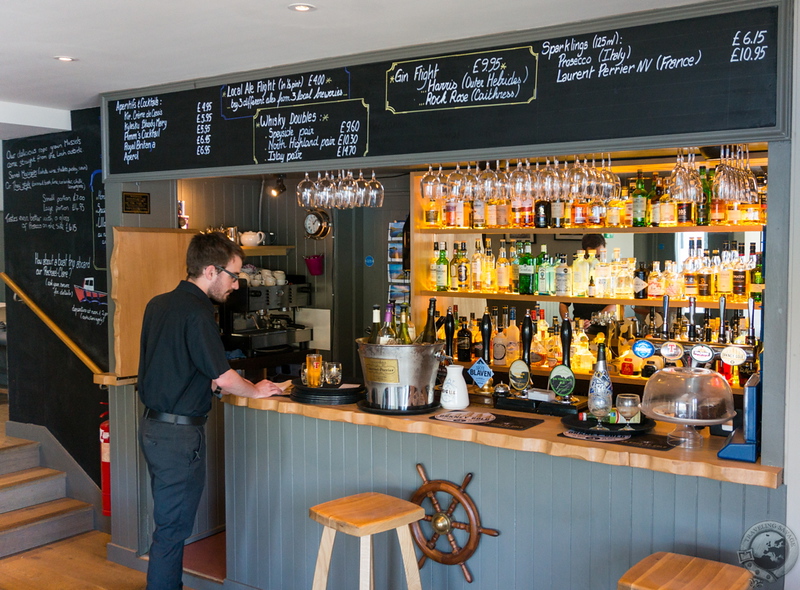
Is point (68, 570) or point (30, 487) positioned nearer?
point (68, 570)

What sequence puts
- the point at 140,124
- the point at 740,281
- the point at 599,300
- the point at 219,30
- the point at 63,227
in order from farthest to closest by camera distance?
the point at 63,227, the point at 599,300, the point at 740,281, the point at 140,124, the point at 219,30

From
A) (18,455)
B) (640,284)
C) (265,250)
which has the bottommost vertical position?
(18,455)

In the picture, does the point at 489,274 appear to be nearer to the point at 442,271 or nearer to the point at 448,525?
the point at 442,271

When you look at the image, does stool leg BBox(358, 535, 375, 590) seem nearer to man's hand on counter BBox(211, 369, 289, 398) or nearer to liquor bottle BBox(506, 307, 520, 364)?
man's hand on counter BBox(211, 369, 289, 398)

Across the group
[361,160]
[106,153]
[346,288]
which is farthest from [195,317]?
[346,288]

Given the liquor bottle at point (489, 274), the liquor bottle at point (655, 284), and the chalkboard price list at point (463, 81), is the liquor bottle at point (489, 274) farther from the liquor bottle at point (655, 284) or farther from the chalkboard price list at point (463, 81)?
the chalkboard price list at point (463, 81)

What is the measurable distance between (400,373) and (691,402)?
1107 millimetres

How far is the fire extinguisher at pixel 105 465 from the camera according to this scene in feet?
15.2

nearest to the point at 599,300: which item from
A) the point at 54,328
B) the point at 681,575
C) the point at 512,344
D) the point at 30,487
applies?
the point at 512,344

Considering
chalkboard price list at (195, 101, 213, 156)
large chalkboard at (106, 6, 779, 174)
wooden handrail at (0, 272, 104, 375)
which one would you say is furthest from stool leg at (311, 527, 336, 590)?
wooden handrail at (0, 272, 104, 375)

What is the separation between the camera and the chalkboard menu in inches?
188

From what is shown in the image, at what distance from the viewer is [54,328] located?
4.89 metres

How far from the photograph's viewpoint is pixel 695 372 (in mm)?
2797

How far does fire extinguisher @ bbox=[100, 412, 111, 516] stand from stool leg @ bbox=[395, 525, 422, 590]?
7.73ft
